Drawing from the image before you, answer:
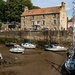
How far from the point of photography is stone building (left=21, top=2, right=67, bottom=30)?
Answer: 189 ft

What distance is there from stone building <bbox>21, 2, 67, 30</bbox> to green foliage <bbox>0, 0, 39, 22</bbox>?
27.8 ft

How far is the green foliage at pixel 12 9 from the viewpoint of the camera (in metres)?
71.1

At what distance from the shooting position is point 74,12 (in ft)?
112

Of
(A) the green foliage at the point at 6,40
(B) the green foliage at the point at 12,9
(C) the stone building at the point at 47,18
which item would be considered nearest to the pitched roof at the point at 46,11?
(C) the stone building at the point at 47,18

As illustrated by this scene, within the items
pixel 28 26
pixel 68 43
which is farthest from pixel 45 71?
pixel 28 26

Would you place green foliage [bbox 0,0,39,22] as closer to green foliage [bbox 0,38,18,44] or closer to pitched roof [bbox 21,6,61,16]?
pitched roof [bbox 21,6,61,16]

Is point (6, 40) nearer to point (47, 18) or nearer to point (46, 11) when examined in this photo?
point (47, 18)

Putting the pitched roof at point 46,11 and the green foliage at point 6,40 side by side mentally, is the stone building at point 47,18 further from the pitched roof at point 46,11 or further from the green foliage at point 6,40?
the green foliage at point 6,40

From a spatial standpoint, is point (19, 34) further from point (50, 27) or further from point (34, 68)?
point (34, 68)

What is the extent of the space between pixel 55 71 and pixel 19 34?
103ft

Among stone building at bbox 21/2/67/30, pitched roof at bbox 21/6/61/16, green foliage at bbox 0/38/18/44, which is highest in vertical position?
pitched roof at bbox 21/6/61/16

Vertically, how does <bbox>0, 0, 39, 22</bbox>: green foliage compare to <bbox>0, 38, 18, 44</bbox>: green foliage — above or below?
above

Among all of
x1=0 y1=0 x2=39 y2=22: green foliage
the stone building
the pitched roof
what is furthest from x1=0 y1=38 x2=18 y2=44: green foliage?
x1=0 y1=0 x2=39 y2=22: green foliage

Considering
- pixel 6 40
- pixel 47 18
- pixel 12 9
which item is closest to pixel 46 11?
pixel 47 18
